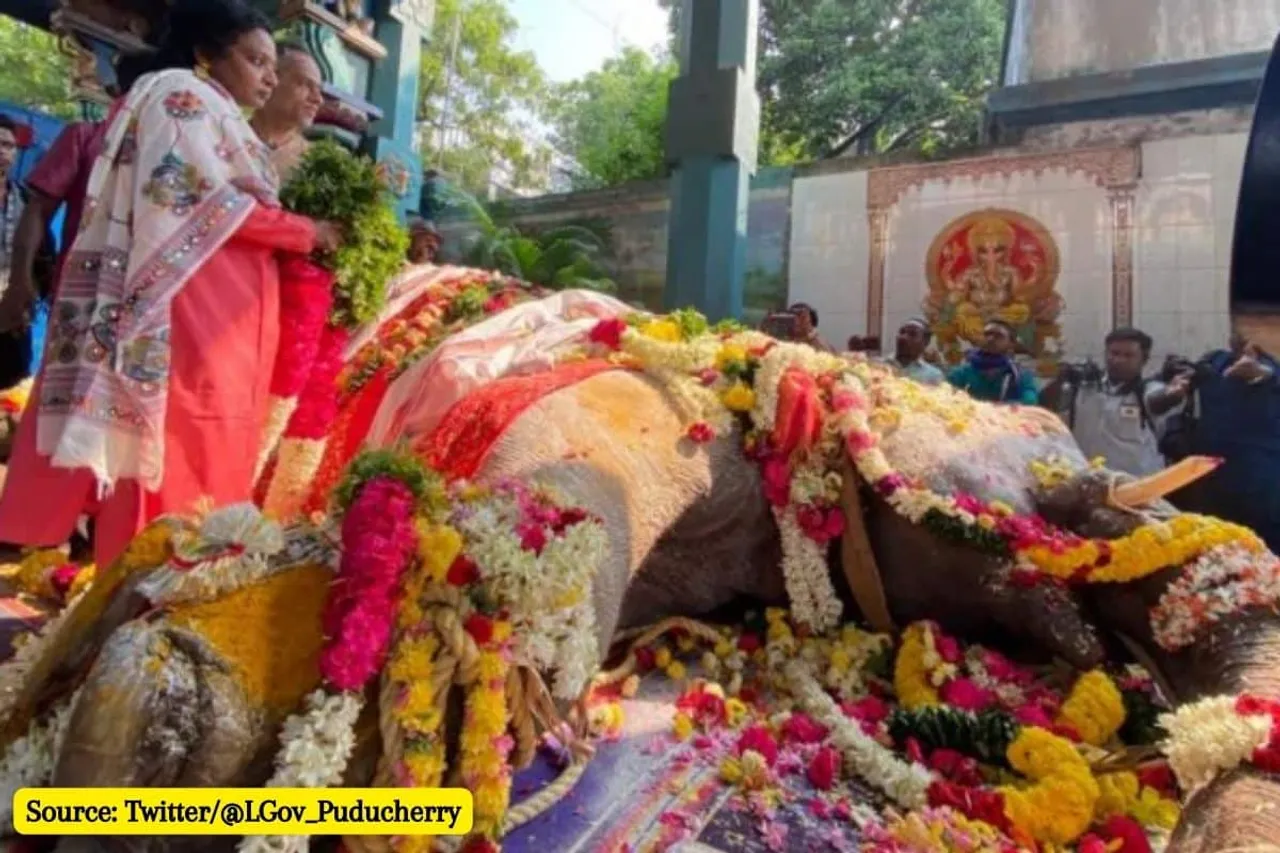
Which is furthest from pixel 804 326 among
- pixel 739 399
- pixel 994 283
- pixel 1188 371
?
pixel 739 399

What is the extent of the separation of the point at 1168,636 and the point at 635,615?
4.38 ft

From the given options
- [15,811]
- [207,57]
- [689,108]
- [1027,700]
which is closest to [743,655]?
[1027,700]

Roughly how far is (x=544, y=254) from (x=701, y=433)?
8.60 meters

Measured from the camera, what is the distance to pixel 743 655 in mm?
2475

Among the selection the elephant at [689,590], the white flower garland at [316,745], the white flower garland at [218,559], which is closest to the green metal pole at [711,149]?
the elephant at [689,590]

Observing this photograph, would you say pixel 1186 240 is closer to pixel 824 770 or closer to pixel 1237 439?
pixel 1237 439

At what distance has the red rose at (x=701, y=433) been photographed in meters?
2.39

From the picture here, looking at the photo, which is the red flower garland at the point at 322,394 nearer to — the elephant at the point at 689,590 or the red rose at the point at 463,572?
the elephant at the point at 689,590

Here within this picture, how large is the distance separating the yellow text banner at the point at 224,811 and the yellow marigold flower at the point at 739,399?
1446 mm

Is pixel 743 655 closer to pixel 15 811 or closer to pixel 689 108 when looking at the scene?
pixel 15 811

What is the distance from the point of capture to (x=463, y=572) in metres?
1.46

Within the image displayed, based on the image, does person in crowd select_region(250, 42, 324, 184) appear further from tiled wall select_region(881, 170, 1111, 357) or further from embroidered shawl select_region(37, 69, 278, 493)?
tiled wall select_region(881, 170, 1111, 357)

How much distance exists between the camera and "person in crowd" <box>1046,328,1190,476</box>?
5.56 m

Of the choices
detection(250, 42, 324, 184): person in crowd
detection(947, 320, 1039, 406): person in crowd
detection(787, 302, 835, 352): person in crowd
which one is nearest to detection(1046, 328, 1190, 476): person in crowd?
detection(947, 320, 1039, 406): person in crowd
